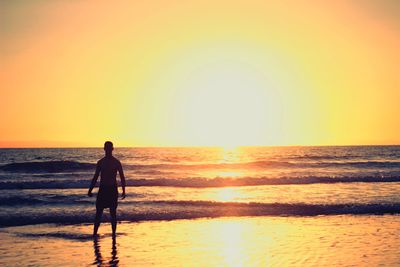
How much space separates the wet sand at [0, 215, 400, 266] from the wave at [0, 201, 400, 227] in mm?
1098

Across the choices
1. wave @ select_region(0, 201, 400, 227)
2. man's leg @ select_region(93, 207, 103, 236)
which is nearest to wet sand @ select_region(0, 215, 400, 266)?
man's leg @ select_region(93, 207, 103, 236)

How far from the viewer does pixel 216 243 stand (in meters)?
11.4

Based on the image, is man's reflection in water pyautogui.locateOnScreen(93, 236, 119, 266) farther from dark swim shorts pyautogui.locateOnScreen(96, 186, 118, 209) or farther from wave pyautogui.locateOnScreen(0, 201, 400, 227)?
wave pyautogui.locateOnScreen(0, 201, 400, 227)

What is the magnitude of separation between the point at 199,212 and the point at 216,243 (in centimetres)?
567

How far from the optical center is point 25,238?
12.4m

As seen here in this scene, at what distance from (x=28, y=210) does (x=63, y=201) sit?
303cm

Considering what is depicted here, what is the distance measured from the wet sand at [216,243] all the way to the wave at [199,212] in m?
1.10

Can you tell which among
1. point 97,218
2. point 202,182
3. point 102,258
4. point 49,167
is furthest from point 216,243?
point 49,167

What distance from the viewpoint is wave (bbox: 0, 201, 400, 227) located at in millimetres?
15938

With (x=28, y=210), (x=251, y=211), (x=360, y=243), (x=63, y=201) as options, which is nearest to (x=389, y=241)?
(x=360, y=243)

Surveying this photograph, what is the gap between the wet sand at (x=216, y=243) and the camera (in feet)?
31.6

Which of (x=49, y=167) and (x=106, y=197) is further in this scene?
(x=49, y=167)

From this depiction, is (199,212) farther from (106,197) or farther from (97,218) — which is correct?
(106,197)

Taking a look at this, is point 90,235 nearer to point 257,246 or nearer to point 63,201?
point 257,246
